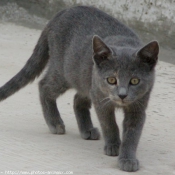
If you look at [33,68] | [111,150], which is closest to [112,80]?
[111,150]

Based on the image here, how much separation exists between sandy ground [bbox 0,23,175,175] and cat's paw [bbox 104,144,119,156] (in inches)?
1.8

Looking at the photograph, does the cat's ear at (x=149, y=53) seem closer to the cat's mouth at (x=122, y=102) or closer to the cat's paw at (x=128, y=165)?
the cat's mouth at (x=122, y=102)

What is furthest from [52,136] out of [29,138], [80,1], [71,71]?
[80,1]

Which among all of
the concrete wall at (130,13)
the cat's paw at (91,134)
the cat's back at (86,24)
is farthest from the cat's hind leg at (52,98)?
the concrete wall at (130,13)

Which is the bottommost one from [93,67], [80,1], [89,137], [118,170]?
[80,1]

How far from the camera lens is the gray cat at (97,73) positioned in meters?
4.42

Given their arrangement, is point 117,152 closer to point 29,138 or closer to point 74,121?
point 29,138

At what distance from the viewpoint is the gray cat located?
442cm

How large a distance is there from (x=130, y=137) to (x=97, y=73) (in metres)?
0.60

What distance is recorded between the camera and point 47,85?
215 inches

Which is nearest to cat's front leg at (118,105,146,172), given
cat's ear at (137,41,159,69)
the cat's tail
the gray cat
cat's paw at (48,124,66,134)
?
the gray cat

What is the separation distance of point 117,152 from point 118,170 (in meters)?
0.36

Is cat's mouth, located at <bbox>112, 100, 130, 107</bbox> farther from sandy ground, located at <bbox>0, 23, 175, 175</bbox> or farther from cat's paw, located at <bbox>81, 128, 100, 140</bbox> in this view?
cat's paw, located at <bbox>81, 128, 100, 140</bbox>

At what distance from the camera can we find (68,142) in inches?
198
